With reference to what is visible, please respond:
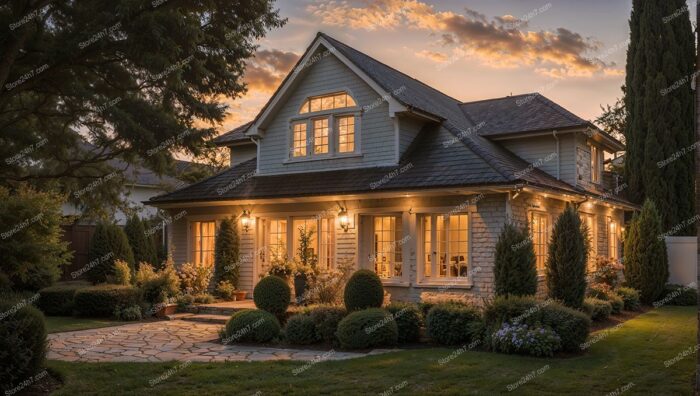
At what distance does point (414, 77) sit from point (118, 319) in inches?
511

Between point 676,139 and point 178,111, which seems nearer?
point 178,111

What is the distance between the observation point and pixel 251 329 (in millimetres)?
11922

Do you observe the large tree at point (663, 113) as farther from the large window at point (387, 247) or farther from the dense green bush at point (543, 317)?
the dense green bush at point (543, 317)

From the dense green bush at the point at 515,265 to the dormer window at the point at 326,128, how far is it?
19.2 feet

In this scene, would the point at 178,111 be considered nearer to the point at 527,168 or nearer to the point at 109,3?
the point at 109,3

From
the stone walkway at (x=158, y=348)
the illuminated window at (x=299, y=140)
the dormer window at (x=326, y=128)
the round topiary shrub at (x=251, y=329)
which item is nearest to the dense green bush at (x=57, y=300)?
the stone walkway at (x=158, y=348)

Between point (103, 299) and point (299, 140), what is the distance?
22.3 feet

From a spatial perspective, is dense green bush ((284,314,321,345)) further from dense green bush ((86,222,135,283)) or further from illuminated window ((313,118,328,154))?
dense green bush ((86,222,135,283))

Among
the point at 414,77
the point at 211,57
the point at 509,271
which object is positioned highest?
the point at 414,77

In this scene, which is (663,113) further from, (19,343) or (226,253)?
(19,343)

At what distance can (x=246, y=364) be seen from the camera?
31.3ft

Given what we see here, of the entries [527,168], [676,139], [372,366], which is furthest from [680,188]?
[372,366]

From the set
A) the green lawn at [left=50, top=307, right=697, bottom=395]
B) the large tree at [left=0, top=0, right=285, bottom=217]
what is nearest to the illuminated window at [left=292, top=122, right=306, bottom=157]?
the large tree at [left=0, top=0, right=285, bottom=217]

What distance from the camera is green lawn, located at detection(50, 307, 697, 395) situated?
786 cm
